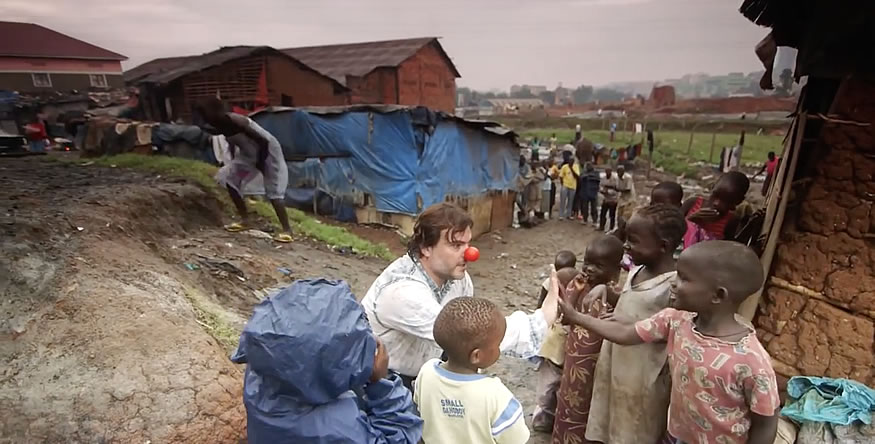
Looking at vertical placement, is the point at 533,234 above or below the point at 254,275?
below

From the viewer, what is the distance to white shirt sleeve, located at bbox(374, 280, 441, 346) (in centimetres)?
190

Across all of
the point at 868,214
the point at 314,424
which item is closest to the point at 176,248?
the point at 314,424

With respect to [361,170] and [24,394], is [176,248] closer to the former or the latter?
[24,394]

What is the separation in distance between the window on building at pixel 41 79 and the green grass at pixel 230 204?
1869mm

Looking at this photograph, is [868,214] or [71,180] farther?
[71,180]

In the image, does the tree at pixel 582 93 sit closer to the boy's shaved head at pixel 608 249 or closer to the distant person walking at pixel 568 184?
the distant person walking at pixel 568 184

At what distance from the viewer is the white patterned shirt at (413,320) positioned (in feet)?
6.25

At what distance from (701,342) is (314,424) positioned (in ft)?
4.72

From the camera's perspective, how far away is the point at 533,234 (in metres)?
11.8

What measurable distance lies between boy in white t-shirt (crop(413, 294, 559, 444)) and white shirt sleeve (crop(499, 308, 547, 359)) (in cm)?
23

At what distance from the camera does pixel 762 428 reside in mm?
1746

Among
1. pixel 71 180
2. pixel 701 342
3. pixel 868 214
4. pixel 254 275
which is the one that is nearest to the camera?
pixel 701 342

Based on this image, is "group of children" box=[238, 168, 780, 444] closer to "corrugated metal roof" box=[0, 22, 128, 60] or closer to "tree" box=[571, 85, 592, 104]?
"corrugated metal roof" box=[0, 22, 128, 60]

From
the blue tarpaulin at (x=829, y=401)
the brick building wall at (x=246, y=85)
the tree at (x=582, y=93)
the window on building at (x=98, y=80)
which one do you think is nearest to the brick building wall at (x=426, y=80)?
the brick building wall at (x=246, y=85)
